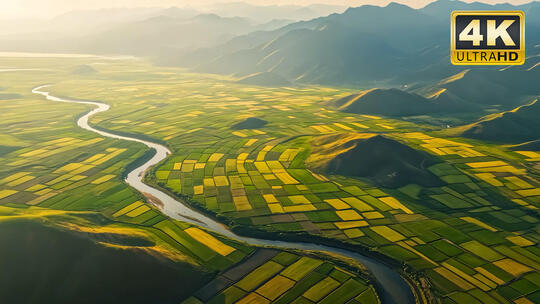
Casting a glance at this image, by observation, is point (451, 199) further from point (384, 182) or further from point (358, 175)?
point (358, 175)

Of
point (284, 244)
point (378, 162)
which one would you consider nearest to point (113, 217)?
point (284, 244)

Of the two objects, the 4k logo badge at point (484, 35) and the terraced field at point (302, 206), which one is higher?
the 4k logo badge at point (484, 35)

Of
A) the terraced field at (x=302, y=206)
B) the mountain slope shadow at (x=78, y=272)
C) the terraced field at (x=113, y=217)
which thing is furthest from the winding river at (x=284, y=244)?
the mountain slope shadow at (x=78, y=272)

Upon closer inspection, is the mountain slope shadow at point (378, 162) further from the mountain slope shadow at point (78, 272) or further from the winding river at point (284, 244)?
the mountain slope shadow at point (78, 272)

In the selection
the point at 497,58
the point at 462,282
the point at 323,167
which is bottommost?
the point at 462,282

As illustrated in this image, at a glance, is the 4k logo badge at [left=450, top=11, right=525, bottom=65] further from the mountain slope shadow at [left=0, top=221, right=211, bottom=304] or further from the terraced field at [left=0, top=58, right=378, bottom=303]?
the mountain slope shadow at [left=0, top=221, right=211, bottom=304]

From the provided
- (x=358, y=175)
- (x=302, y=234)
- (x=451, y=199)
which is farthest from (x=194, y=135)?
(x=451, y=199)

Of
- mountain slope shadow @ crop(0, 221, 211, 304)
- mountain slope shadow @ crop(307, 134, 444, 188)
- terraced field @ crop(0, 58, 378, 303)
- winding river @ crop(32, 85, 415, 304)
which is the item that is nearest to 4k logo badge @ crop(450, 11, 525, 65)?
mountain slope shadow @ crop(307, 134, 444, 188)
